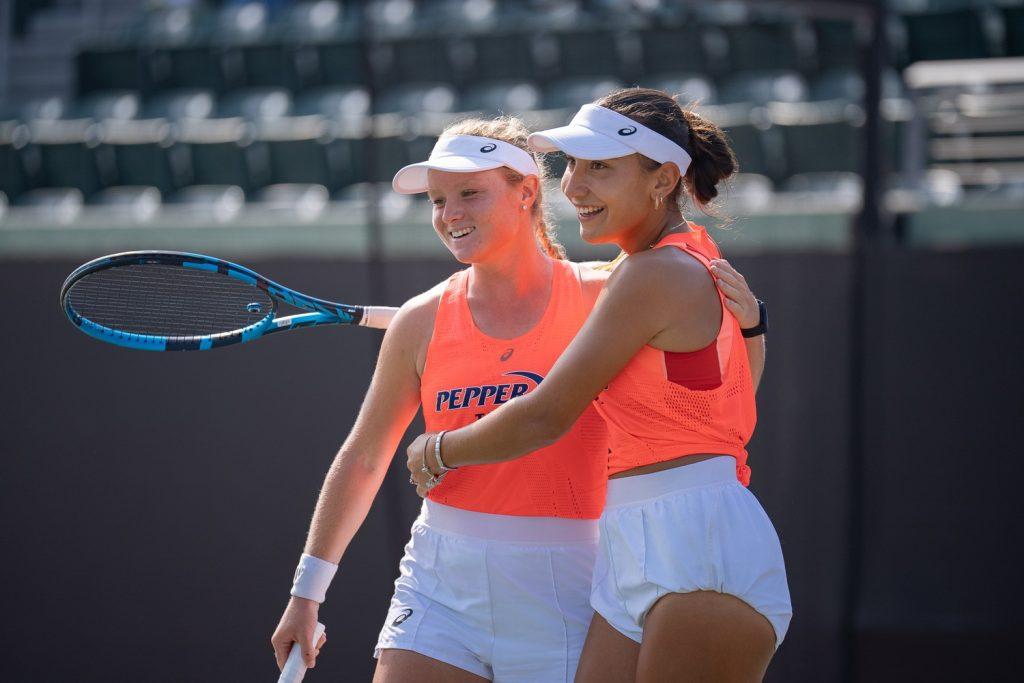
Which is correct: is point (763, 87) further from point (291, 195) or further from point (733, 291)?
point (733, 291)

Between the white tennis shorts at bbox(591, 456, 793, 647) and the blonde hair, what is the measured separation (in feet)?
2.37

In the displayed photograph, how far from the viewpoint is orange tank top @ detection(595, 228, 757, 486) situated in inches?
80.4

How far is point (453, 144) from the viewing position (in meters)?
2.45

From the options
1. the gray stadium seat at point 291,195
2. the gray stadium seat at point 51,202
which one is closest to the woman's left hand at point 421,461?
the gray stadium seat at point 51,202

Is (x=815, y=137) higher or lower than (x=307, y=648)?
higher

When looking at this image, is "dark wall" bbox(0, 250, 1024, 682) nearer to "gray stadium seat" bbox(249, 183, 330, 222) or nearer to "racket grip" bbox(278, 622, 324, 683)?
"racket grip" bbox(278, 622, 324, 683)

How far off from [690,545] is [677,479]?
→ 0.12m

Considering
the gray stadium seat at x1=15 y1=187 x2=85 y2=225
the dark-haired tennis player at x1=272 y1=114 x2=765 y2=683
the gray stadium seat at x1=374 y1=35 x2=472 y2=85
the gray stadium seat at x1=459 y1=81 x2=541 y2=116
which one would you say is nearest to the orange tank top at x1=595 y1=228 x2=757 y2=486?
the dark-haired tennis player at x1=272 y1=114 x2=765 y2=683

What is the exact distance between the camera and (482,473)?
7.91 ft

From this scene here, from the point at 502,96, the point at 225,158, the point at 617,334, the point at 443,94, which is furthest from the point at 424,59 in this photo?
the point at 617,334

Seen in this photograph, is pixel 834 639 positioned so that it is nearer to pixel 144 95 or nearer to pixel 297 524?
pixel 297 524

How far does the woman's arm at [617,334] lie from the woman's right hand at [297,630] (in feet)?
2.15

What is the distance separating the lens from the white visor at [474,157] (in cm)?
238

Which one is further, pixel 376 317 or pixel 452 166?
pixel 376 317
